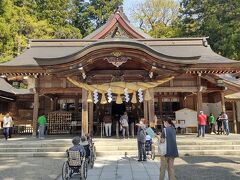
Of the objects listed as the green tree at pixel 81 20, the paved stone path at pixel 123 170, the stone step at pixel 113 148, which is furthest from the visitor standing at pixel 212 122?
the green tree at pixel 81 20

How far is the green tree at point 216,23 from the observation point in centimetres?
2872

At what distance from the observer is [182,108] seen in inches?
765

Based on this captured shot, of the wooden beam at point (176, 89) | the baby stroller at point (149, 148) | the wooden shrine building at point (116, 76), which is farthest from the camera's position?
the wooden beam at point (176, 89)

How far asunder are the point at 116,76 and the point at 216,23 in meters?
20.0

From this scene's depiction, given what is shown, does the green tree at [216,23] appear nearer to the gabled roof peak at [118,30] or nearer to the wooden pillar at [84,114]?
the gabled roof peak at [118,30]

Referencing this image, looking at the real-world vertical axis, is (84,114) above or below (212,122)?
above

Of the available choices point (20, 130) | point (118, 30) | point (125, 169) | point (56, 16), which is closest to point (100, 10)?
point (56, 16)

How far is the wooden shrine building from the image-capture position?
1298cm

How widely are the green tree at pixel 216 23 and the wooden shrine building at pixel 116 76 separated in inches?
351

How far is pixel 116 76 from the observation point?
14.7m

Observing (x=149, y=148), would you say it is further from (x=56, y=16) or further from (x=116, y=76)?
(x=56, y=16)

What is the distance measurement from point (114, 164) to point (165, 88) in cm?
672

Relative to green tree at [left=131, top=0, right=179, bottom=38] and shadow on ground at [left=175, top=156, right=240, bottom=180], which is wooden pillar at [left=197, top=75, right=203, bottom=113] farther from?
green tree at [left=131, top=0, right=179, bottom=38]

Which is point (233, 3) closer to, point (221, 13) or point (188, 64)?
point (221, 13)
